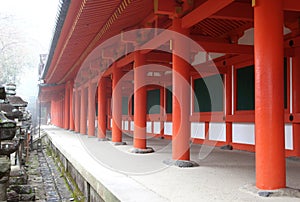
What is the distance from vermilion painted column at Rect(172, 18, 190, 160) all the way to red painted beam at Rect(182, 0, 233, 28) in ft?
0.64

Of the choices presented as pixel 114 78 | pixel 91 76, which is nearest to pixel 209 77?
pixel 114 78

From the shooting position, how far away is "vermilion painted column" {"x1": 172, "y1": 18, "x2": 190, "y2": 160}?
218 inches

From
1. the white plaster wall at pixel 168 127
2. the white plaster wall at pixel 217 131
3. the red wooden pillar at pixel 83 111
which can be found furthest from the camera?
the red wooden pillar at pixel 83 111

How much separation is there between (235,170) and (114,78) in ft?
16.9

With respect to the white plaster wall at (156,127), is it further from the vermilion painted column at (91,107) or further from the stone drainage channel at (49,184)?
the stone drainage channel at (49,184)

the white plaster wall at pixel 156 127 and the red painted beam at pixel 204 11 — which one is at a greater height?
the red painted beam at pixel 204 11

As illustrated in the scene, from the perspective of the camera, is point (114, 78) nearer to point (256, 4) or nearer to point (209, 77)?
point (209, 77)

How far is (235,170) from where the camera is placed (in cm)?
524

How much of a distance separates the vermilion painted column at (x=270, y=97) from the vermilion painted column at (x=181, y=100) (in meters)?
1.87

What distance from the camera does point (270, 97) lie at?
3684 millimetres

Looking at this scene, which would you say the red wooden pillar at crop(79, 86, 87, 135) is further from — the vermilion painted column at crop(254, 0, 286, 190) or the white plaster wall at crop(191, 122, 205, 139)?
the vermilion painted column at crop(254, 0, 286, 190)

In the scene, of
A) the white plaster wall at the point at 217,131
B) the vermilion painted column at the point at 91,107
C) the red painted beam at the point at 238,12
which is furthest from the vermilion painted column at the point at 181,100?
the vermilion painted column at the point at 91,107

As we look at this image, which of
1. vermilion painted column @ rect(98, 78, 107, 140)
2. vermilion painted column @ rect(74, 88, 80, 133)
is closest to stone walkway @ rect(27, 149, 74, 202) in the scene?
vermilion painted column @ rect(98, 78, 107, 140)

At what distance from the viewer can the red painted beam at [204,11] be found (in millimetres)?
4420
